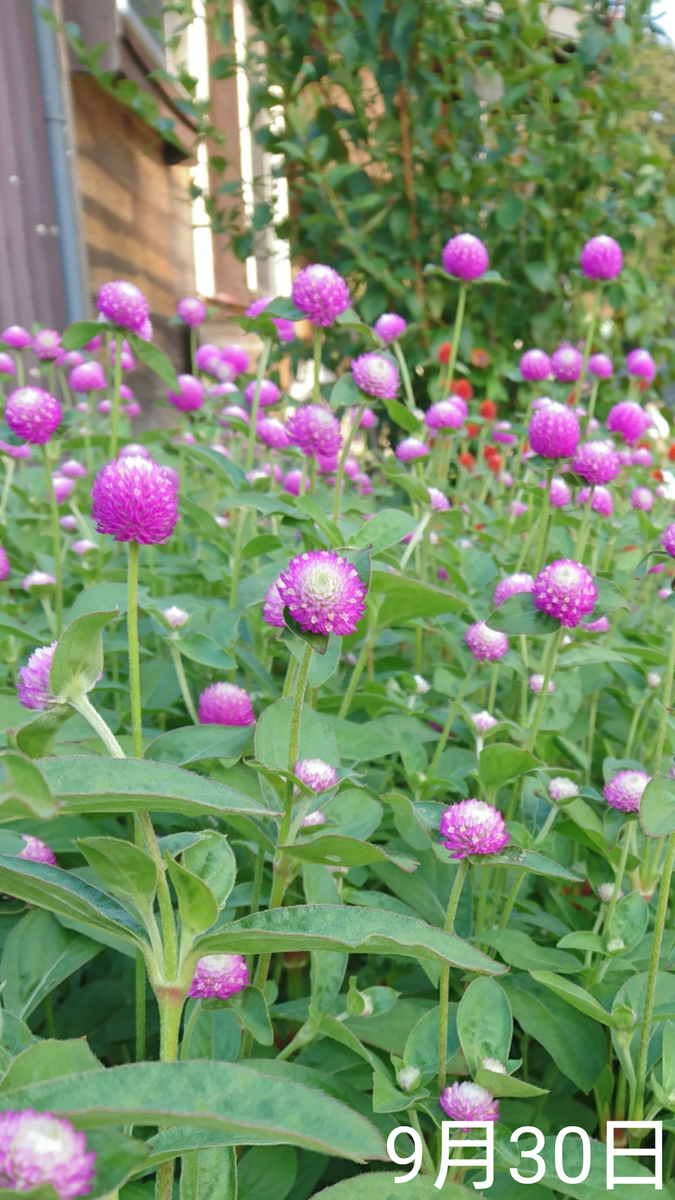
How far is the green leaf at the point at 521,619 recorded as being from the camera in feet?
2.86

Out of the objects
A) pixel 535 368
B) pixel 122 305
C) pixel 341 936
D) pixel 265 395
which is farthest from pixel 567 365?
pixel 341 936

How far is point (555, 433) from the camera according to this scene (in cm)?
114

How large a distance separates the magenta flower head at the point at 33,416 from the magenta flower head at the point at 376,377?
41 centimetres

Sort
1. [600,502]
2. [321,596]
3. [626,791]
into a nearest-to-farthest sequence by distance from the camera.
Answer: [321,596]
[626,791]
[600,502]

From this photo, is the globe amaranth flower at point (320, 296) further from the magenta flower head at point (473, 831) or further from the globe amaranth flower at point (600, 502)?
the magenta flower head at point (473, 831)

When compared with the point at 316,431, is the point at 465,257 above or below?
above

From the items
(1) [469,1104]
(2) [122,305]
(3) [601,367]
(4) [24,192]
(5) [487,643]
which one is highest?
(4) [24,192]

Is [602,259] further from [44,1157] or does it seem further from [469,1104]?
[44,1157]

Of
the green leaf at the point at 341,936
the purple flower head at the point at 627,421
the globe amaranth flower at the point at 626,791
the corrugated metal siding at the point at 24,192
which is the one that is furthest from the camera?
the corrugated metal siding at the point at 24,192

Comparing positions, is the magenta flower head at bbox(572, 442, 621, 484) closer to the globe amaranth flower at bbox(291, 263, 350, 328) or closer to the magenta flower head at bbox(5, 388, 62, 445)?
the globe amaranth flower at bbox(291, 263, 350, 328)

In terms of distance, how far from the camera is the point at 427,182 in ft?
11.0

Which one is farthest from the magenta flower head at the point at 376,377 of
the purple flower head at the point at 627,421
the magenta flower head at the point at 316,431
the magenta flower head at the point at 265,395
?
the purple flower head at the point at 627,421

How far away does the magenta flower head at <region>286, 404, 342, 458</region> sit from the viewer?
1162 mm

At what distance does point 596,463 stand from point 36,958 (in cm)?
84
